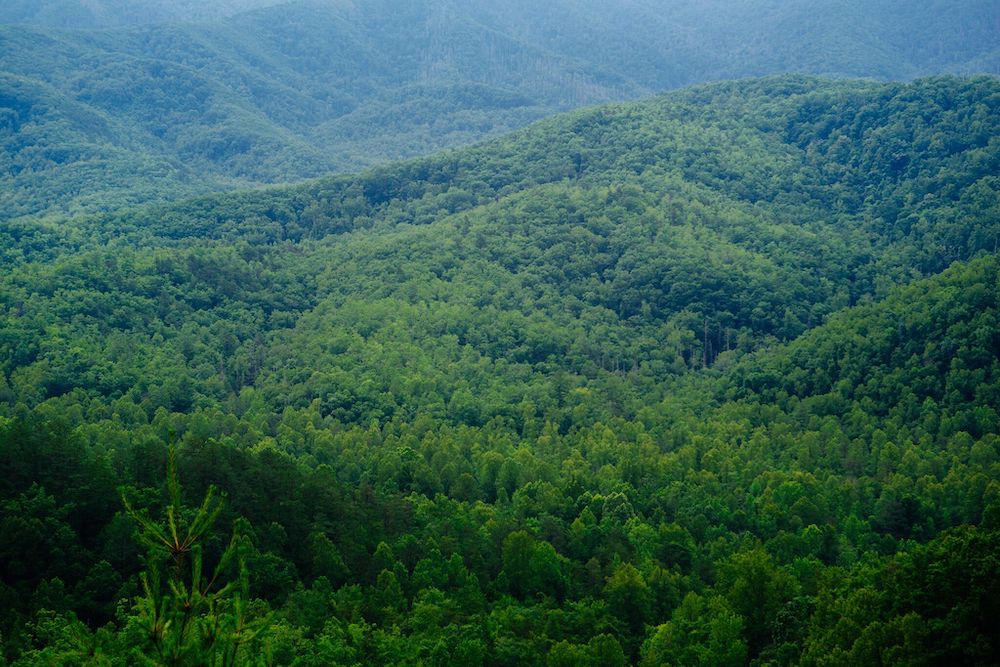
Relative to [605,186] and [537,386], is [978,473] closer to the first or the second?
[537,386]

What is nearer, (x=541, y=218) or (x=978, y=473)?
(x=978, y=473)

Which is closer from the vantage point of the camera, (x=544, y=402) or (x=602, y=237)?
(x=544, y=402)

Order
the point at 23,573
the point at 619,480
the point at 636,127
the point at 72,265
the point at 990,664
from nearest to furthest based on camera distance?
the point at 990,664
the point at 23,573
the point at 619,480
the point at 72,265
the point at 636,127

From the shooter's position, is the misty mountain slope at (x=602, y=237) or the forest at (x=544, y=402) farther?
the misty mountain slope at (x=602, y=237)

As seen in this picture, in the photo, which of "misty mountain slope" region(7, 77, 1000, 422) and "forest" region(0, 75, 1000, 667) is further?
"misty mountain slope" region(7, 77, 1000, 422)

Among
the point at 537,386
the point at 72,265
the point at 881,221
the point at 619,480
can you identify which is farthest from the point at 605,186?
the point at 619,480

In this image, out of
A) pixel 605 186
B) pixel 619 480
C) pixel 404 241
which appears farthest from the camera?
pixel 605 186

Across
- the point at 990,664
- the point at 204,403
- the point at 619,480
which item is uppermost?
the point at 990,664

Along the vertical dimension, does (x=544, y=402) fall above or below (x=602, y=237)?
below
